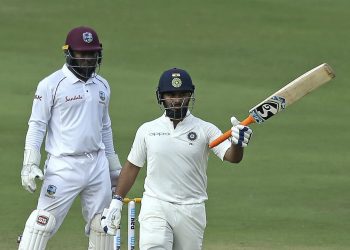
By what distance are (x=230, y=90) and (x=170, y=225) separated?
38.0 ft

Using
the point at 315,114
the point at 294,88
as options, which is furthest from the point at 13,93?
the point at 294,88

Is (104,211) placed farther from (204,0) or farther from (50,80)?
(204,0)

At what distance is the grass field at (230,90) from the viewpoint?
1381 centimetres

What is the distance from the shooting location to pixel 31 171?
391 inches

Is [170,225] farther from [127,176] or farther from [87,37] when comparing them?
[87,37]

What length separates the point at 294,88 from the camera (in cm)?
910

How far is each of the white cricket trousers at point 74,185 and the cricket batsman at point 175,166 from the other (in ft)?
3.34

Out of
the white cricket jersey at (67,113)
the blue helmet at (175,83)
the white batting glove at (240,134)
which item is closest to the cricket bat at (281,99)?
the white batting glove at (240,134)

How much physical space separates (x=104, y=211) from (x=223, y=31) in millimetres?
14715

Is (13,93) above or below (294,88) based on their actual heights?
above

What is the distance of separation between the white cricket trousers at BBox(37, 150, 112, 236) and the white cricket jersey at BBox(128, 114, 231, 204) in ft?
3.51

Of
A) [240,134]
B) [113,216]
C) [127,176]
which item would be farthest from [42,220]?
[240,134]

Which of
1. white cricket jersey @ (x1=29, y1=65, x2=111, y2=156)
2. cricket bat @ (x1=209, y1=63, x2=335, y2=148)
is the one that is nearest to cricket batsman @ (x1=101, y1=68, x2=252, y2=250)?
cricket bat @ (x1=209, y1=63, x2=335, y2=148)

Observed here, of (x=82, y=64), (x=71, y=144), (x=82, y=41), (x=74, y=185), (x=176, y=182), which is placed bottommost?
(x=176, y=182)
